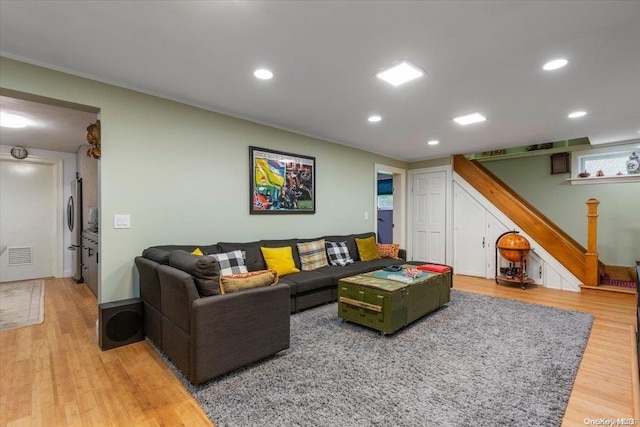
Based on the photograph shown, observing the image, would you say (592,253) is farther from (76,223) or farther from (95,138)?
(76,223)

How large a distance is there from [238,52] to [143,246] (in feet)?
Result: 6.91

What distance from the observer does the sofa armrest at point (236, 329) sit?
199 cm

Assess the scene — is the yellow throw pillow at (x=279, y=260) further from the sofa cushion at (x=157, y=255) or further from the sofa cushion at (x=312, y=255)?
the sofa cushion at (x=157, y=255)

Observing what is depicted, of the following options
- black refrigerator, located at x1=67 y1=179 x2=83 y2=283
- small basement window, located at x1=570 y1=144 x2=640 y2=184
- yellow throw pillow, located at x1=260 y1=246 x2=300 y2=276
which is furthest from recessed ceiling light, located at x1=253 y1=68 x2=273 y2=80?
small basement window, located at x1=570 y1=144 x2=640 y2=184

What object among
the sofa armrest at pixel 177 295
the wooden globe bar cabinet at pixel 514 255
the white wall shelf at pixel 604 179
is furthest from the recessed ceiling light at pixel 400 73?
the white wall shelf at pixel 604 179

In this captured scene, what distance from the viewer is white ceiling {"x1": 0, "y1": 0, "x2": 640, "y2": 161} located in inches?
71.8

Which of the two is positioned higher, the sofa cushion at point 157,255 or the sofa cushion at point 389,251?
the sofa cushion at point 157,255

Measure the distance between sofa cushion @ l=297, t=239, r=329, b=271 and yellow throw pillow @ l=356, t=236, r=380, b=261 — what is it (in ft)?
2.53

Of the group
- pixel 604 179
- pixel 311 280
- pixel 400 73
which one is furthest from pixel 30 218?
pixel 604 179

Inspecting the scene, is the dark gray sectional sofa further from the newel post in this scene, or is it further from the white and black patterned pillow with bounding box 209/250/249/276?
the newel post

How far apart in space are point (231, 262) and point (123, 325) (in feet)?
3.65

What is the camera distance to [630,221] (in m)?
5.17

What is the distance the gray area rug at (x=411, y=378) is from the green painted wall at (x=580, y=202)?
3.16 meters

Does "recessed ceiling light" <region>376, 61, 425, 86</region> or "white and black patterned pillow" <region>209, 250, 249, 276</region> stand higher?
"recessed ceiling light" <region>376, 61, 425, 86</region>
